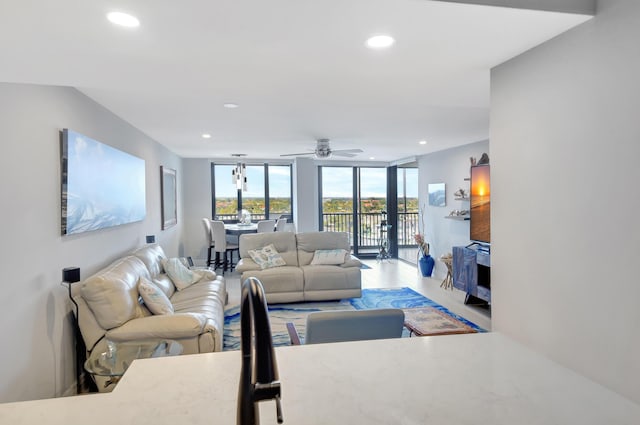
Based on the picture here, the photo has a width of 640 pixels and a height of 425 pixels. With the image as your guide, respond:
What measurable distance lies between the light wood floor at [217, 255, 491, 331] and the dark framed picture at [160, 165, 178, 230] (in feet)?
4.75

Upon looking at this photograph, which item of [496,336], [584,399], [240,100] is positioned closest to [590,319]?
[496,336]

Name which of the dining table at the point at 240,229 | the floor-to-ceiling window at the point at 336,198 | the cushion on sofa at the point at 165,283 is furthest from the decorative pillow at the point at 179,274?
the floor-to-ceiling window at the point at 336,198

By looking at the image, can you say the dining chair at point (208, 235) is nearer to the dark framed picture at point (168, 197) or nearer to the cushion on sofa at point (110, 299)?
the dark framed picture at point (168, 197)

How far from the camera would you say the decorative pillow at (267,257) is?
18.0 feet

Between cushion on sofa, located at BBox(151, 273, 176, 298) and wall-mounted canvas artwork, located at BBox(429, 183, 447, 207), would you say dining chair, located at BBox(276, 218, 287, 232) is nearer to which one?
wall-mounted canvas artwork, located at BBox(429, 183, 447, 207)

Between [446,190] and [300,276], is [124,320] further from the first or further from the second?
[446,190]

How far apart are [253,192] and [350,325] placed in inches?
266

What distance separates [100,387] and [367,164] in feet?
23.9

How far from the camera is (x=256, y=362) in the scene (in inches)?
20.0

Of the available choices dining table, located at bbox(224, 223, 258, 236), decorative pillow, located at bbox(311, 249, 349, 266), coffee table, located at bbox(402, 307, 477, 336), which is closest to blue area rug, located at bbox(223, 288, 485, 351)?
coffee table, located at bbox(402, 307, 477, 336)

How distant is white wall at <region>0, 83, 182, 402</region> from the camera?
2125 mm

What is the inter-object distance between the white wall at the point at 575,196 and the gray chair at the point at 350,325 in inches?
24.7

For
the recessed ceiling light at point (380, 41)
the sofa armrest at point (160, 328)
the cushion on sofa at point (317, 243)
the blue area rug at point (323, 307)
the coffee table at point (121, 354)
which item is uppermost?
the recessed ceiling light at point (380, 41)

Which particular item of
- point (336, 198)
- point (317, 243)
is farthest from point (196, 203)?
point (317, 243)
